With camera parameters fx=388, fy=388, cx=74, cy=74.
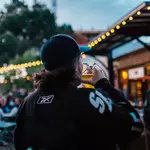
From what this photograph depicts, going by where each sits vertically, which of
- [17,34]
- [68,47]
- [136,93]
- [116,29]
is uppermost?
[17,34]

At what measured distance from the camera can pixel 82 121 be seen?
69.7 inches

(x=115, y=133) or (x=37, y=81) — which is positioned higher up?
(x=37, y=81)

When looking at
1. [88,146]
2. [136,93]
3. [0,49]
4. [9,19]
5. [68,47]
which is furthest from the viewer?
[9,19]

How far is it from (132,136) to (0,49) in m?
31.5

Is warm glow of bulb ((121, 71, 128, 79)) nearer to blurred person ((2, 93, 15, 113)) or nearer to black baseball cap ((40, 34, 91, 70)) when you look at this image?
blurred person ((2, 93, 15, 113))

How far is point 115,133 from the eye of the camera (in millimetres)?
1774

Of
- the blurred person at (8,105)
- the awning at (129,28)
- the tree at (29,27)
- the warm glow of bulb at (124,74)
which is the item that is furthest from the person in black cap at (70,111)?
the tree at (29,27)

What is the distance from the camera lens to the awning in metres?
8.21

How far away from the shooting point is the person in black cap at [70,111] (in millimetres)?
1771

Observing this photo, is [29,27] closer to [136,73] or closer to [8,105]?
[136,73]

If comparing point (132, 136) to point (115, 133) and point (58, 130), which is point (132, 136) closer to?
point (115, 133)

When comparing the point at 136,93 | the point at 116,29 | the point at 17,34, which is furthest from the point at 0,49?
the point at 116,29

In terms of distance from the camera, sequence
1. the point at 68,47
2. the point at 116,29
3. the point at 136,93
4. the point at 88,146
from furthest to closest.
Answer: the point at 136,93 < the point at 116,29 < the point at 68,47 < the point at 88,146

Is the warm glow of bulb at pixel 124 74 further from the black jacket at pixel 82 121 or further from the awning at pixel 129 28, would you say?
the black jacket at pixel 82 121
